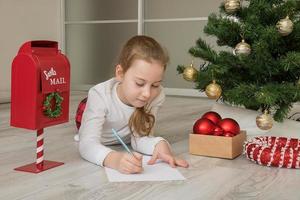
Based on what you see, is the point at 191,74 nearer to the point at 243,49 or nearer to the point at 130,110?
the point at 243,49

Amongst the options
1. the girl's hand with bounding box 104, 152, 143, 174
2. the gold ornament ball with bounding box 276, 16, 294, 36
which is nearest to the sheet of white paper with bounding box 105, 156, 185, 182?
the girl's hand with bounding box 104, 152, 143, 174

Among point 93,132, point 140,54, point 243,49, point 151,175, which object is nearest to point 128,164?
point 151,175

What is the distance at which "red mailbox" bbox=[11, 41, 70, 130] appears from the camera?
40.9 inches

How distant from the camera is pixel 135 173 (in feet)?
3.63

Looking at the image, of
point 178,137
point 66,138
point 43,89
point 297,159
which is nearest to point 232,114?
point 178,137

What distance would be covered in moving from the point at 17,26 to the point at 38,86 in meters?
2.19

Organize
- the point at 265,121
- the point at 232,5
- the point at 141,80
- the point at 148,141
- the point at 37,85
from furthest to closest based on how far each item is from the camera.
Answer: the point at 232,5 → the point at 265,121 → the point at 148,141 → the point at 141,80 → the point at 37,85

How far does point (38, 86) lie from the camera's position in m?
1.04

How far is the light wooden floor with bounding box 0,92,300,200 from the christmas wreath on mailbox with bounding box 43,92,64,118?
16cm

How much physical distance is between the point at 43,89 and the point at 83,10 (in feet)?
9.48

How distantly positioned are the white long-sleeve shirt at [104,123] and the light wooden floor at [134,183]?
49 millimetres

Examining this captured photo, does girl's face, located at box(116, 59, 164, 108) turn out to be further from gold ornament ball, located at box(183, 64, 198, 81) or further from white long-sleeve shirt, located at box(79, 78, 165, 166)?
gold ornament ball, located at box(183, 64, 198, 81)

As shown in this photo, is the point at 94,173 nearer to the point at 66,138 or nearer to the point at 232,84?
the point at 66,138

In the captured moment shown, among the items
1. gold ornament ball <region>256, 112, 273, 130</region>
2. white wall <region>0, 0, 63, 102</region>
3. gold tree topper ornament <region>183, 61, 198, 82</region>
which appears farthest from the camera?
white wall <region>0, 0, 63, 102</region>
